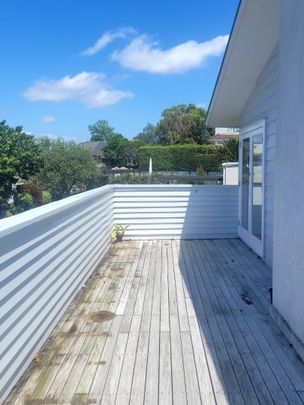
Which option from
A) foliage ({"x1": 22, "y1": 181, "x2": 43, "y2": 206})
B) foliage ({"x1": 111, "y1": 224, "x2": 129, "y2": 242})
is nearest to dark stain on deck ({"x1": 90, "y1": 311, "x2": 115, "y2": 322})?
foliage ({"x1": 111, "y1": 224, "x2": 129, "y2": 242})

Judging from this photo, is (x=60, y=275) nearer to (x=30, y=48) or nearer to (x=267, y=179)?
(x=267, y=179)

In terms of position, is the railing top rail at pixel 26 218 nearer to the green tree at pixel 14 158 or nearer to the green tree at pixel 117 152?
the green tree at pixel 14 158

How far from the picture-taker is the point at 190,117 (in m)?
44.7

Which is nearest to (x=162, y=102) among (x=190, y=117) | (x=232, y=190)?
(x=190, y=117)

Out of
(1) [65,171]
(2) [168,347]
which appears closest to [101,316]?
(2) [168,347]

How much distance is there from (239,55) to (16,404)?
430cm

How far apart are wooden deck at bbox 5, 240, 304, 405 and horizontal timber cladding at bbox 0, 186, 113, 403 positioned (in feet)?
0.44

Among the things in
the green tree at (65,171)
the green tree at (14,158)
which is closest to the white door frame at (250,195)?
the green tree at (14,158)

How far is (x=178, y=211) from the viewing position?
643 cm

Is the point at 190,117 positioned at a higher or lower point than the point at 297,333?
higher

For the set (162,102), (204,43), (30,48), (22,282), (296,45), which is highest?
(162,102)

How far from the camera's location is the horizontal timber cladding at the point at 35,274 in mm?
2020

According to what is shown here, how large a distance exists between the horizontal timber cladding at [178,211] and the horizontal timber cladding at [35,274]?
7.61ft

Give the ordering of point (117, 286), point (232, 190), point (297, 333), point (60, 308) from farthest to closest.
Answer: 1. point (232, 190)
2. point (117, 286)
3. point (60, 308)
4. point (297, 333)
